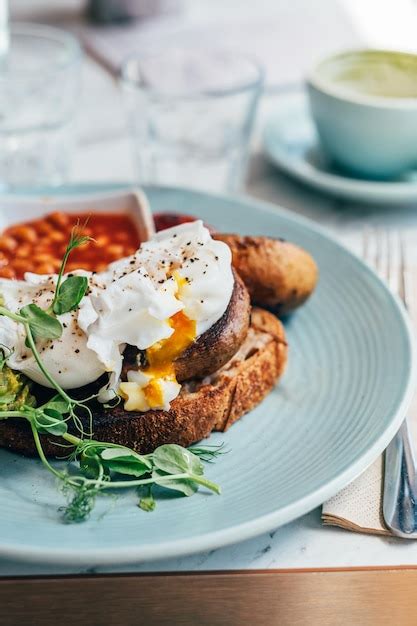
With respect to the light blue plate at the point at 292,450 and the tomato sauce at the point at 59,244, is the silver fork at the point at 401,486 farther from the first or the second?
the tomato sauce at the point at 59,244

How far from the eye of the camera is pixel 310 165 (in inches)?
158

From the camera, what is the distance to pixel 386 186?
147 inches

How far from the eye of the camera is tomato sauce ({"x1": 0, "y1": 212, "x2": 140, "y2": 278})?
2914 mm

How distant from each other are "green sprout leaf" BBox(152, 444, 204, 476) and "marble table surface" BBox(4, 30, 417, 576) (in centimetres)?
20

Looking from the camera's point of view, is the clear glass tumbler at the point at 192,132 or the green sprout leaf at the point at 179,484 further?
the clear glass tumbler at the point at 192,132

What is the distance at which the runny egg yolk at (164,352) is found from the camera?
2.19m

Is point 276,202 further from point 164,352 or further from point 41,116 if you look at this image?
point 164,352

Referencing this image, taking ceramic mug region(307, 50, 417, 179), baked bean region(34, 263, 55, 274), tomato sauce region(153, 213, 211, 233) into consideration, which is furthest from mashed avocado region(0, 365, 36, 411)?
ceramic mug region(307, 50, 417, 179)

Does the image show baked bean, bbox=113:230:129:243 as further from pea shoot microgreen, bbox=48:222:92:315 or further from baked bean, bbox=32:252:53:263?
pea shoot microgreen, bbox=48:222:92:315

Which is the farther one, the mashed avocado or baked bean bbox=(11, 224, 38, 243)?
baked bean bbox=(11, 224, 38, 243)

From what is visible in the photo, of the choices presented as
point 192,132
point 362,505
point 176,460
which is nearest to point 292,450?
point 362,505

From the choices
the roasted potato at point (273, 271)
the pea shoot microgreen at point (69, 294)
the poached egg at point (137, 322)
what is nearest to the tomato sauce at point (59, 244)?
the roasted potato at point (273, 271)

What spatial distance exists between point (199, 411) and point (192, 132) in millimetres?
2142

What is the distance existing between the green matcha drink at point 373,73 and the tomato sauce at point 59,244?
1.29 meters
